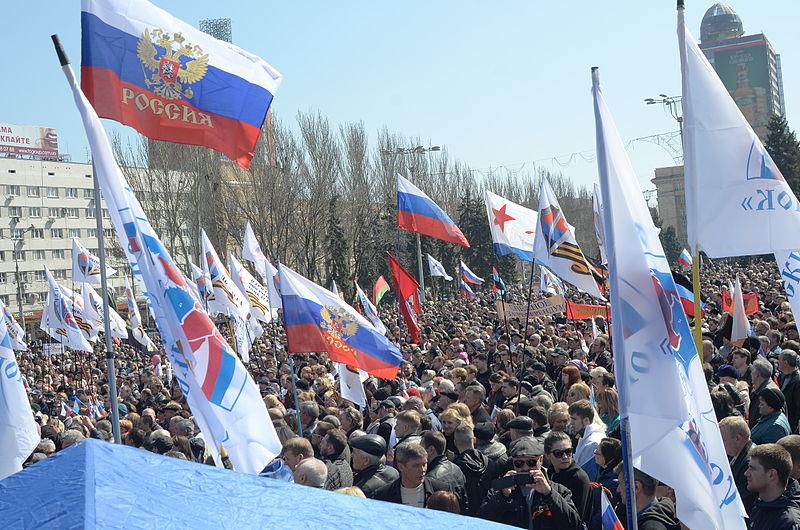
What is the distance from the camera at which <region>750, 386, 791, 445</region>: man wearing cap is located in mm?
6508

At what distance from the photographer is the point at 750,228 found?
6.13 metres

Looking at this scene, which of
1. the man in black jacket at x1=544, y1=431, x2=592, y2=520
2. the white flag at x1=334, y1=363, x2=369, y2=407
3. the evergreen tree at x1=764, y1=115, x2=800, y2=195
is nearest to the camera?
the man in black jacket at x1=544, y1=431, x2=592, y2=520

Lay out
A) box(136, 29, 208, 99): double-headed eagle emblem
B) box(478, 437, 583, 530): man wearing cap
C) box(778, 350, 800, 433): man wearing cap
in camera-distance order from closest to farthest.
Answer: box(478, 437, 583, 530): man wearing cap → box(136, 29, 208, 99): double-headed eagle emblem → box(778, 350, 800, 433): man wearing cap

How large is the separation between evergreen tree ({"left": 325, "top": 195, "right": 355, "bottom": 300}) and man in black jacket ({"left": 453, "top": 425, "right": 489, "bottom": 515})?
162 feet

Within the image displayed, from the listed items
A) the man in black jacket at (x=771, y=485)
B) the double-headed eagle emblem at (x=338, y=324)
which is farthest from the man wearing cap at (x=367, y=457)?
the double-headed eagle emblem at (x=338, y=324)

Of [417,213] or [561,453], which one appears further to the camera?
[417,213]

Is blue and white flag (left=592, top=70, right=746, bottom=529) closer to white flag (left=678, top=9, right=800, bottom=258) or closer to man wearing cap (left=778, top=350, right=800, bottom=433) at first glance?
white flag (left=678, top=9, right=800, bottom=258)

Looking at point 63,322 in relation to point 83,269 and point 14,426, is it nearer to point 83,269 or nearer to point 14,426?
point 83,269

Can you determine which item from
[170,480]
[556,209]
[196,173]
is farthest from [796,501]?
[196,173]

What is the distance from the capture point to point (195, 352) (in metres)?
5.44

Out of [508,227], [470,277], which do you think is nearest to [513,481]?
[508,227]

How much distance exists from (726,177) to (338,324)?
4.13 metres

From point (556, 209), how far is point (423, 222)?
6.78m

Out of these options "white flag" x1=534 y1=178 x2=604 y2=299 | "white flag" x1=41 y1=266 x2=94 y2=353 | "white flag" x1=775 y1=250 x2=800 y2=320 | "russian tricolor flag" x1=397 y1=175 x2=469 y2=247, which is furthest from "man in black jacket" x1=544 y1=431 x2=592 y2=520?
"white flag" x1=41 y1=266 x2=94 y2=353
